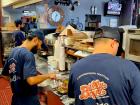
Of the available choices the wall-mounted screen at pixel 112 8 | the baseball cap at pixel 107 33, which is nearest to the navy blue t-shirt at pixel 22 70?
the baseball cap at pixel 107 33

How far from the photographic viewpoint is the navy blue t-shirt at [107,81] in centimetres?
158

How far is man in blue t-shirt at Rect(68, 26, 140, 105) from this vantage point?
159 centimetres

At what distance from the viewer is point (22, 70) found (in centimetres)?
275

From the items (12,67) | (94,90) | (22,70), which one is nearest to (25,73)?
(22,70)

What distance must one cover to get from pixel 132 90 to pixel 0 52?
21.8 feet

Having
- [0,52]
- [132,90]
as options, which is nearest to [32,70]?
[132,90]

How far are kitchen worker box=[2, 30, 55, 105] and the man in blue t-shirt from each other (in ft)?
3.33

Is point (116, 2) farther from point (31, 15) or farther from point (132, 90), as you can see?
point (132, 90)

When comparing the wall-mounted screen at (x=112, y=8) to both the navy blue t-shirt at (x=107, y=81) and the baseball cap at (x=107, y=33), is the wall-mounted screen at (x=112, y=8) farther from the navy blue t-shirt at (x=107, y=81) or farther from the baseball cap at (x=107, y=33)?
the navy blue t-shirt at (x=107, y=81)

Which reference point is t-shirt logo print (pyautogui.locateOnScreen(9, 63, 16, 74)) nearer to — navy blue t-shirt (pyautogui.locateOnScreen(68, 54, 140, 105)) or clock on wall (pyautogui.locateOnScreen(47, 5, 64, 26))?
navy blue t-shirt (pyautogui.locateOnScreen(68, 54, 140, 105))

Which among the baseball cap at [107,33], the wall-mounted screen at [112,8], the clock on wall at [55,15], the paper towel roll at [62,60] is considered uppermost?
the wall-mounted screen at [112,8]

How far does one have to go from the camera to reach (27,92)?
2830mm

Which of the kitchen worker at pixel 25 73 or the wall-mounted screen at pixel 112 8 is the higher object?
the wall-mounted screen at pixel 112 8

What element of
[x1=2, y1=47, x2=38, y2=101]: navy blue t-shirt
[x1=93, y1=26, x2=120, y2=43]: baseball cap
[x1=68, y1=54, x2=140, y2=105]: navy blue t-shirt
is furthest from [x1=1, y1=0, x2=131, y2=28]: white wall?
[x1=68, y1=54, x2=140, y2=105]: navy blue t-shirt
